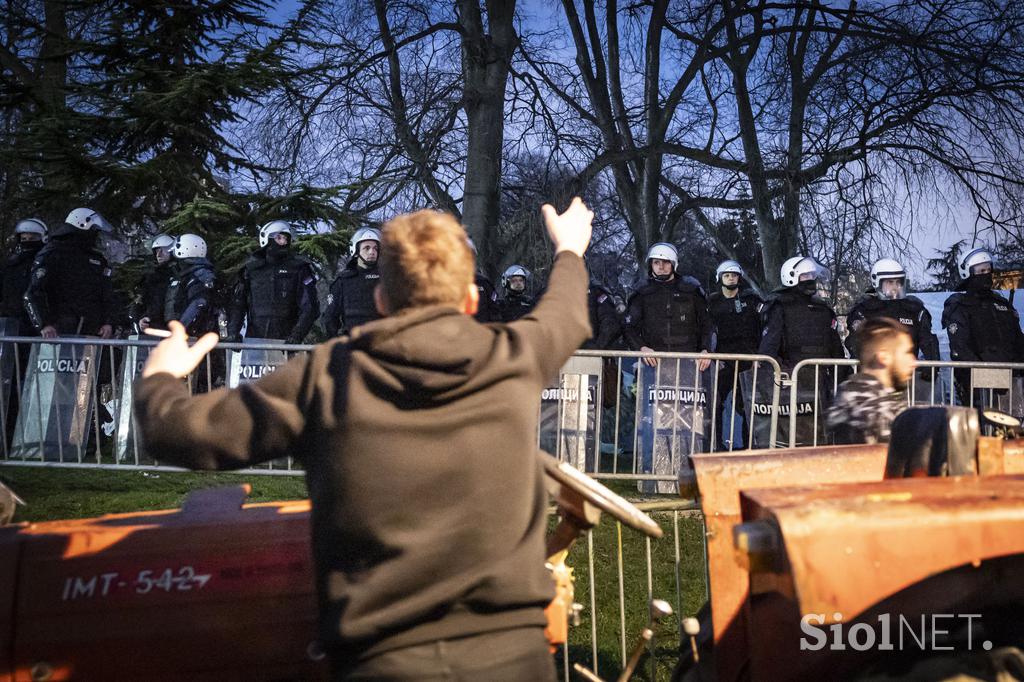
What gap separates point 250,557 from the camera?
239 centimetres

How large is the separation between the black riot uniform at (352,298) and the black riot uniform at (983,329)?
20.8 ft

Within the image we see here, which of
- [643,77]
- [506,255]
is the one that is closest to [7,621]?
[506,255]

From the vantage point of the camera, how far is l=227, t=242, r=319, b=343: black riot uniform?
10.3 meters

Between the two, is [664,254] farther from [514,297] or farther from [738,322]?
[514,297]

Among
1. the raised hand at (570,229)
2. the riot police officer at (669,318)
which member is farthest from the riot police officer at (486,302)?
the raised hand at (570,229)

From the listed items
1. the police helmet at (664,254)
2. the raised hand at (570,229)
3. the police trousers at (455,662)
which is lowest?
the police trousers at (455,662)

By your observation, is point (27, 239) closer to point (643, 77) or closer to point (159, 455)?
point (159, 455)

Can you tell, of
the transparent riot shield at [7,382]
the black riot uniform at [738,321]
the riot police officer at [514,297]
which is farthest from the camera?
the riot police officer at [514,297]

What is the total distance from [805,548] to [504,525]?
0.64m

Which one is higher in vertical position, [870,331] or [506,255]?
[506,255]

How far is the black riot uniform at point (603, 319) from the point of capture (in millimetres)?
11430

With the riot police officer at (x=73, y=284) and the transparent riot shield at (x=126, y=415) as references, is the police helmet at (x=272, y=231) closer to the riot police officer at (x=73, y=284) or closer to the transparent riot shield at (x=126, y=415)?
the riot police officer at (x=73, y=284)

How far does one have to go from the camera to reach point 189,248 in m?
10.7

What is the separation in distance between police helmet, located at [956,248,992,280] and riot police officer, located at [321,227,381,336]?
6.56 metres
